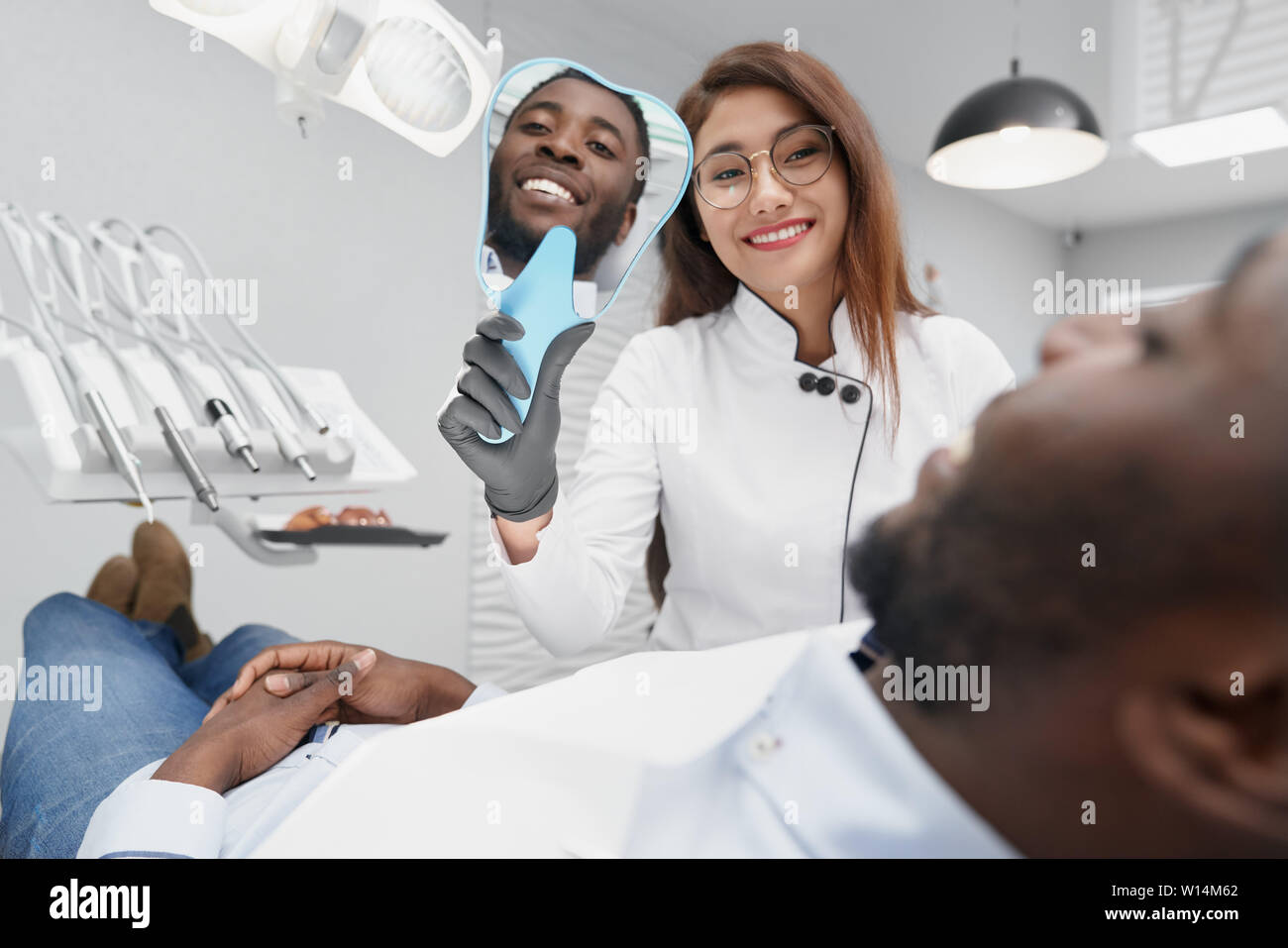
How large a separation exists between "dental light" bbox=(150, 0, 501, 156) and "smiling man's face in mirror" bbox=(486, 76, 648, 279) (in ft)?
0.13

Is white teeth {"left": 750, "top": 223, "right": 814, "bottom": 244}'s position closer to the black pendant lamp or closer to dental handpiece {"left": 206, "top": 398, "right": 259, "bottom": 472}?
dental handpiece {"left": 206, "top": 398, "right": 259, "bottom": 472}

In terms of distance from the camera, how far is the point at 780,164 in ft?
3.37

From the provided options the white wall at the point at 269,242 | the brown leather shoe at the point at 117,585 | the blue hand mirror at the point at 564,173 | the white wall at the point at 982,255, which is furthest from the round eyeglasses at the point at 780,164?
the white wall at the point at 982,255

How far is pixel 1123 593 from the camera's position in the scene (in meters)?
0.29

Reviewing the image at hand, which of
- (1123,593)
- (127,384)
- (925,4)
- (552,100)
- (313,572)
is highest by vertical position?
(925,4)

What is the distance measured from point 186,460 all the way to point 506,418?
0.41 m

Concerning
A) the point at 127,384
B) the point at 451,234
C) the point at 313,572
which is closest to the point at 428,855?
the point at 127,384

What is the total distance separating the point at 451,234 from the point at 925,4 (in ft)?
6.33

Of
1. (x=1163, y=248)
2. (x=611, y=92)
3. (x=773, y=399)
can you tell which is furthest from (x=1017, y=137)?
(x=1163, y=248)

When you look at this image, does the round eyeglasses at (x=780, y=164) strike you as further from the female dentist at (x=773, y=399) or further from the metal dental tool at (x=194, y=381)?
the metal dental tool at (x=194, y=381)

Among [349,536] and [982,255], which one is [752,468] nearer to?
[349,536]

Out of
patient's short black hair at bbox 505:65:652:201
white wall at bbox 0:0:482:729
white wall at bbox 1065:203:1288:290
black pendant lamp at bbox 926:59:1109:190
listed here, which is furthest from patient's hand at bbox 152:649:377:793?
white wall at bbox 1065:203:1288:290
